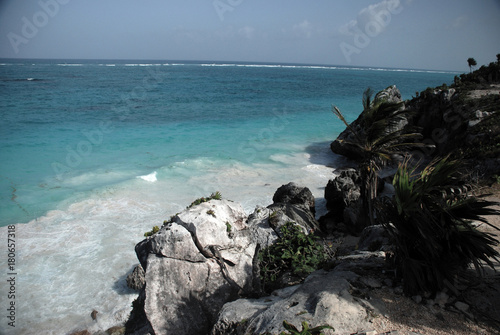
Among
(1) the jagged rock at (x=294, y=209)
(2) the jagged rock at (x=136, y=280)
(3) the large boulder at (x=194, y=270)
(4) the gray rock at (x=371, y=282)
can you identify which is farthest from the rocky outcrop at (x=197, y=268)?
(4) the gray rock at (x=371, y=282)

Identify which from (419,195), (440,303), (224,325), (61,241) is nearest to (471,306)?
(440,303)

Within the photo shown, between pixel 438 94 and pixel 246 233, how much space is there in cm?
1683

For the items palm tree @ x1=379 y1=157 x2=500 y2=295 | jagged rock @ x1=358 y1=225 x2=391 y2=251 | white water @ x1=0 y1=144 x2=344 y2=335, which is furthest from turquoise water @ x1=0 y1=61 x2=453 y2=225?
palm tree @ x1=379 y1=157 x2=500 y2=295

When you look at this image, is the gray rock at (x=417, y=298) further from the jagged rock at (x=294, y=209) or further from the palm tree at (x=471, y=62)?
the palm tree at (x=471, y=62)

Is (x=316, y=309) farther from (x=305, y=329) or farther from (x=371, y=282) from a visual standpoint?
(x=371, y=282)

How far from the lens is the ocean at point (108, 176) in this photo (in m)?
9.06

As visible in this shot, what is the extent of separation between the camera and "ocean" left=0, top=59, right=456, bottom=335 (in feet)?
29.7

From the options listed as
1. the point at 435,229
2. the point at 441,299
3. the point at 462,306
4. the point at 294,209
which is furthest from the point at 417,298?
the point at 294,209

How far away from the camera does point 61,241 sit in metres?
11.0

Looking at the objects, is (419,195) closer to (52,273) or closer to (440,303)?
(440,303)

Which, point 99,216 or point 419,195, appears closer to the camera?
point 419,195

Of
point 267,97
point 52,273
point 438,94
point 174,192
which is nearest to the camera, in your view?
point 52,273

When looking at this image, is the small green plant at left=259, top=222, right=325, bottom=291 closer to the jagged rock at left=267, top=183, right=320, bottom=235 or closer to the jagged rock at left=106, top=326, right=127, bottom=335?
the jagged rock at left=267, top=183, right=320, bottom=235

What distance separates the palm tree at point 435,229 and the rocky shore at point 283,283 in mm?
370
